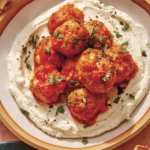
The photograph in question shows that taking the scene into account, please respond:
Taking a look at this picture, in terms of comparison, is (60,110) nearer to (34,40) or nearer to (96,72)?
(96,72)

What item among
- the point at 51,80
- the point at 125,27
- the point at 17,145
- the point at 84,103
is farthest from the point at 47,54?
the point at 17,145

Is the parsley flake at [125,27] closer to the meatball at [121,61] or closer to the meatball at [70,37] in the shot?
the meatball at [121,61]

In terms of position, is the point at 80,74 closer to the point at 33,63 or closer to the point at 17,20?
the point at 33,63

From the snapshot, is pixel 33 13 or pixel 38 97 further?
pixel 33 13

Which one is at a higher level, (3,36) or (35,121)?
(3,36)

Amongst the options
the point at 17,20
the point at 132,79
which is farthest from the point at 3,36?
the point at 132,79
